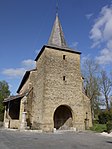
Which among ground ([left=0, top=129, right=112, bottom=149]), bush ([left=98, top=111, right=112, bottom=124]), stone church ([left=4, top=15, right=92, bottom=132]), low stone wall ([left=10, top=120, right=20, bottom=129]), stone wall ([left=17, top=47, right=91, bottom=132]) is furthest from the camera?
bush ([left=98, top=111, right=112, bottom=124])

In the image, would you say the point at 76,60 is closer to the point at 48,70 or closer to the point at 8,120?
the point at 48,70

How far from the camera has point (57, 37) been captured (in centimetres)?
2303

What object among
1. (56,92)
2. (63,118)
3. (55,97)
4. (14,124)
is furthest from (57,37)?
(14,124)

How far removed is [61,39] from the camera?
75.4ft

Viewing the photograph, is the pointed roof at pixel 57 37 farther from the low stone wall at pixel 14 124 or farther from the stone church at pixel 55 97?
the low stone wall at pixel 14 124

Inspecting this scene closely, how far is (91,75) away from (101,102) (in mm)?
5688

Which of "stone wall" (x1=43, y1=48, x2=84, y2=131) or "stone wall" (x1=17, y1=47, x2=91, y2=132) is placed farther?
"stone wall" (x1=43, y1=48, x2=84, y2=131)

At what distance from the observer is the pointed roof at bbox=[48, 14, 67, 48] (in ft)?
73.4

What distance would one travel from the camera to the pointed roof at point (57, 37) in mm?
22384

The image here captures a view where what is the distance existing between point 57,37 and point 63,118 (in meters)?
10.6

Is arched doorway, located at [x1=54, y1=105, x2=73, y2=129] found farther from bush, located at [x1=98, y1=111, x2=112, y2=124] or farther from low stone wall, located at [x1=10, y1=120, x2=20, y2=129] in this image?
bush, located at [x1=98, y1=111, x2=112, y2=124]

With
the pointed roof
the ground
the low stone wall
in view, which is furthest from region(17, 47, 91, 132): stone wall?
the ground

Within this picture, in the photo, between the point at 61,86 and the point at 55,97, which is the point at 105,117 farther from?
the point at 55,97

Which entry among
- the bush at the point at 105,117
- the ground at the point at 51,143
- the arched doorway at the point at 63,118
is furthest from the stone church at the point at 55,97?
the bush at the point at 105,117
